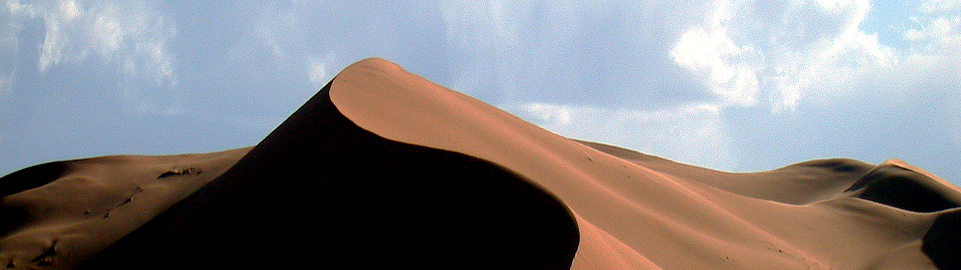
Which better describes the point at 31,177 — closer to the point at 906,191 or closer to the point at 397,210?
the point at 397,210

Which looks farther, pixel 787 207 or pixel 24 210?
pixel 787 207

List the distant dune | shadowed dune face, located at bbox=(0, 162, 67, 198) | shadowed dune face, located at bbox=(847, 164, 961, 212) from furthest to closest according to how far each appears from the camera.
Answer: shadowed dune face, located at bbox=(847, 164, 961, 212)
shadowed dune face, located at bbox=(0, 162, 67, 198)
the distant dune

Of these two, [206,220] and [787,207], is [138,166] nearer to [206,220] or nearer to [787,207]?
[206,220]

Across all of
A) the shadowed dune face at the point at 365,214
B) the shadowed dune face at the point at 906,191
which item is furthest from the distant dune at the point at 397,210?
the shadowed dune face at the point at 906,191

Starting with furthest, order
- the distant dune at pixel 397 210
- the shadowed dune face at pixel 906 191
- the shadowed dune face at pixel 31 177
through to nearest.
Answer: the shadowed dune face at pixel 906 191
the shadowed dune face at pixel 31 177
the distant dune at pixel 397 210

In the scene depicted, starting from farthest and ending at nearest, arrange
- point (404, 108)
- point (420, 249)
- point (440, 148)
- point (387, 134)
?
point (404, 108)
point (387, 134)
point (440, 148)
point (420, 249)

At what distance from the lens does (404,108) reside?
5457 millimetres

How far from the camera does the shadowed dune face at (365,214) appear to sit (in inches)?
139

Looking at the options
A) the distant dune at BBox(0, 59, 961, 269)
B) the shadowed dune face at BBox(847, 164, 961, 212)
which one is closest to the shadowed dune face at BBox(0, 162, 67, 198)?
the distant dune at BBox(0, 59, 961, 269)

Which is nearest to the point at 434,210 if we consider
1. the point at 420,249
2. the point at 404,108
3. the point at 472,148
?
the point at 420,249

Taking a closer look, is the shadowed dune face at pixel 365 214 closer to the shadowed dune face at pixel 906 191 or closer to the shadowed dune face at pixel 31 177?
the shadowed dune face at pixel 31 177

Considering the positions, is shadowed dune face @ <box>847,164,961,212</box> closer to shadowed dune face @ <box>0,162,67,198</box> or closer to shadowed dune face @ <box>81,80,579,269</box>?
shadowed dune face @ <box>81,80,579,269</box>

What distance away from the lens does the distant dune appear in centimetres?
368

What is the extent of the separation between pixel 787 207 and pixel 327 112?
932 centimetres
